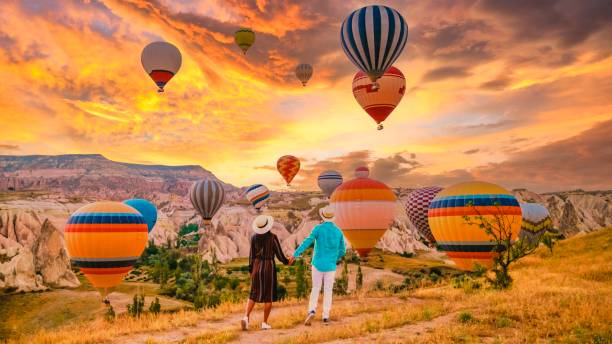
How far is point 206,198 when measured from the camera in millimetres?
55750

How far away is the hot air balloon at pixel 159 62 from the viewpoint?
3797cm

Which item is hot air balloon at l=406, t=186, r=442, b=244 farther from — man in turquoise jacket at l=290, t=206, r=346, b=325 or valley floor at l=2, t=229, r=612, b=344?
man in turquoise jacket at l=290, t=206, r=346, b=325

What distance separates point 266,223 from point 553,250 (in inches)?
1247

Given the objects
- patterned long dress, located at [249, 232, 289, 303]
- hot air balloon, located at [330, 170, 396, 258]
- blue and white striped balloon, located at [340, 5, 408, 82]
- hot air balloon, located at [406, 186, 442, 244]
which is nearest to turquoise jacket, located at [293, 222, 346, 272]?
patterned long dress, located at [249, 232, 289, 303]

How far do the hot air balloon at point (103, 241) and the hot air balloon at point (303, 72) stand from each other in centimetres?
3639

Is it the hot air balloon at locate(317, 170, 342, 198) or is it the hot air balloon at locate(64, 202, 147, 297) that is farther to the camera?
the hot air balloon at locate(317, 170, 342, 198)

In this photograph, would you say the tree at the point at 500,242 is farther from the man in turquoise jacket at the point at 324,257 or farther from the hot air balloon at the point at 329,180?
the hot air balloon at the point at 329,180

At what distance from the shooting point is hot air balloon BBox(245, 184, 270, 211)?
72562mm

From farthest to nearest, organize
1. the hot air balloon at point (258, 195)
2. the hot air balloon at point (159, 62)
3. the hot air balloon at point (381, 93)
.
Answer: the hot air balloon at point (258, 195) < the hot air balloon at point (159, 62) < the hot air balloon at point (381, 93)

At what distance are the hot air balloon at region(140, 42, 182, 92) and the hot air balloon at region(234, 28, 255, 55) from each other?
8.69 m

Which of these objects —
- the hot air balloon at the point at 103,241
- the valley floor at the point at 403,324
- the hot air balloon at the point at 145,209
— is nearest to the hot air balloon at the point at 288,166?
the hot air balloon at the point at 145,209

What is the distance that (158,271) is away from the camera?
84.1 meters

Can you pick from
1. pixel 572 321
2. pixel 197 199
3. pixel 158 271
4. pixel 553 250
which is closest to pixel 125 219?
pixel 572 321

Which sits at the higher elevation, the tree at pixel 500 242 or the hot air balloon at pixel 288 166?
the hot air balloon at pixel 288 166
